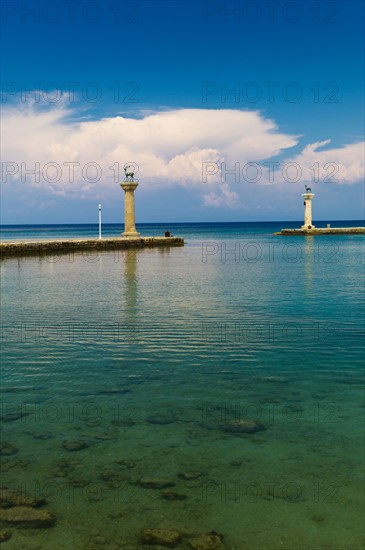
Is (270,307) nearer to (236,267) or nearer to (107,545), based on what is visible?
(107,545)

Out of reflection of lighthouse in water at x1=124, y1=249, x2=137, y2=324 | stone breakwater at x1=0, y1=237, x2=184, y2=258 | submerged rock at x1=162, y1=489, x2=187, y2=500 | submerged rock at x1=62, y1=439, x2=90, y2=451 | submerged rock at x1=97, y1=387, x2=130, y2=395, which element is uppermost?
stone breakwater at x1=0, y1=237, x2=184, y2=258

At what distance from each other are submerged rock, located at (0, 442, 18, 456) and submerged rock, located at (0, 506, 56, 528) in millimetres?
1363

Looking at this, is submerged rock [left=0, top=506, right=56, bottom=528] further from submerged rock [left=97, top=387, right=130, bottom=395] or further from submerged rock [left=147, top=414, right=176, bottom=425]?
submerged rock [left=97, top=387, right=130, bottom=395]

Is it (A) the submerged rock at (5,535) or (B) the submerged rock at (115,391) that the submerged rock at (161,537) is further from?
(B) the submerged rock at (115,391)

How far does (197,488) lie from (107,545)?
4.45 ft

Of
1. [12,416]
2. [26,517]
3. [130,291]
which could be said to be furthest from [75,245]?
[26,517]

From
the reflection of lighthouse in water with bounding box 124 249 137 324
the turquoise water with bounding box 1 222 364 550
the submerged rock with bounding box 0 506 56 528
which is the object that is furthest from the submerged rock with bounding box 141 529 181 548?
the reflection of lighthouse in water with bounding box 124 249 137 324

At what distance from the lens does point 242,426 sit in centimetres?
795

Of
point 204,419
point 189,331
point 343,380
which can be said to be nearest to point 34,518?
point 204,419

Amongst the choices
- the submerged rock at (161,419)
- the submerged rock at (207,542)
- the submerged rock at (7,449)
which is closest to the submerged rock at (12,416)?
the submerged rock at (7,449)

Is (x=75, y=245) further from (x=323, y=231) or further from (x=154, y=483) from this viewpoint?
(x=323, y=231)

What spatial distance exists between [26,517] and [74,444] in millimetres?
1762

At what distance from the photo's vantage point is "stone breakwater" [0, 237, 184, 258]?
1891 inches

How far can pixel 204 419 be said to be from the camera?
8.29 metres
